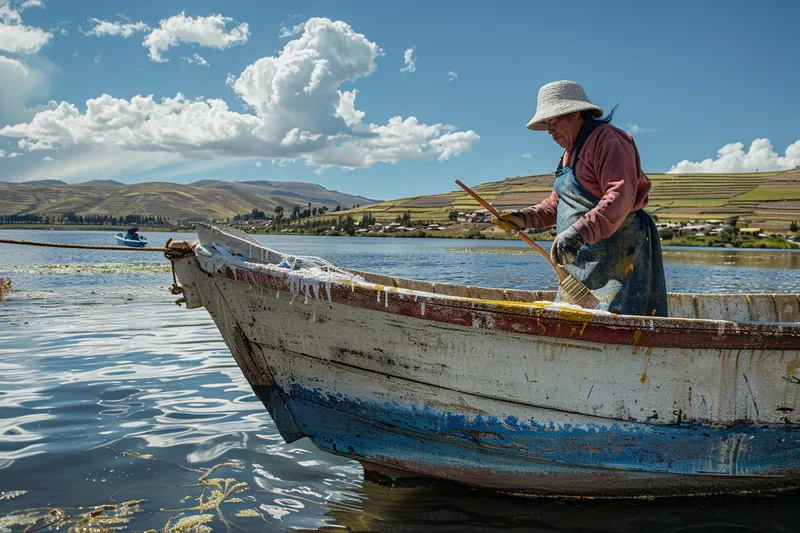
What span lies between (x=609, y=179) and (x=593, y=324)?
1008mm

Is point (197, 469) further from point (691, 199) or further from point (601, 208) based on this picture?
point (691, 199)

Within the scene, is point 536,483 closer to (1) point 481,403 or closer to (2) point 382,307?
(1) point 481,403

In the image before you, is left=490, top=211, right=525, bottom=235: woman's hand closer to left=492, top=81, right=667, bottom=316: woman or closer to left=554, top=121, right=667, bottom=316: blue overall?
left=492, top=81, right=667, bottom=316: woman

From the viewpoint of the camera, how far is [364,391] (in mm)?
4262

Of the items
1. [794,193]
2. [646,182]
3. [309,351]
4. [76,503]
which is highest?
[794,193]

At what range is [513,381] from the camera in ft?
12.9

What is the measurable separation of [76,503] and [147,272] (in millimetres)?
23464

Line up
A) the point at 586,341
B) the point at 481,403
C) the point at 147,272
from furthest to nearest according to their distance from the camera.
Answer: the point at 147,272, the point at 481,403, the point at 586,341

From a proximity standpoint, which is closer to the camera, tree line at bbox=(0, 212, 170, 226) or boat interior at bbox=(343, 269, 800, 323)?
boat interior at bbox=(343, 269, 800, 323)

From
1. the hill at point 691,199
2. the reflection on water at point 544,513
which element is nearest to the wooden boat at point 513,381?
the reflection on water at point 544,513

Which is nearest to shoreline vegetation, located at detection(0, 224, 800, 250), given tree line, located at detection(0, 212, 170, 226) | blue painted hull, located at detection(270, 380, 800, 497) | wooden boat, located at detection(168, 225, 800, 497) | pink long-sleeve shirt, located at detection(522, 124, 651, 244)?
tree line, located at detection(0, 212, 170, 226)

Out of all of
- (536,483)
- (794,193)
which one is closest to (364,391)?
(536,483)

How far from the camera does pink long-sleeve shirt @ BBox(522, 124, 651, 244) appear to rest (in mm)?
3926

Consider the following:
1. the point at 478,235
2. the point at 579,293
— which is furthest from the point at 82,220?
the point at 579,293
